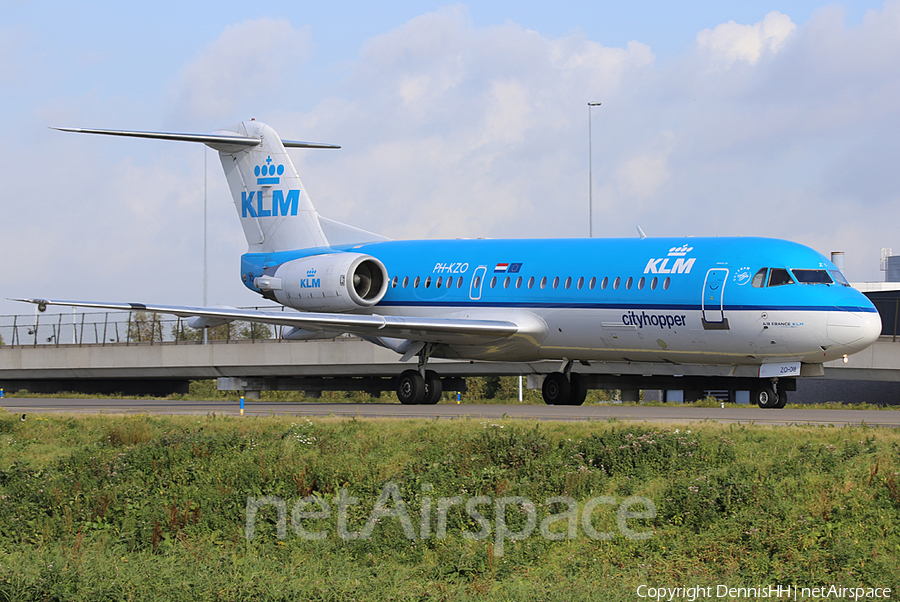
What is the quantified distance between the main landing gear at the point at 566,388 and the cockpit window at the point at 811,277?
7628mm

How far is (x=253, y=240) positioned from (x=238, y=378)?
64.4 feet

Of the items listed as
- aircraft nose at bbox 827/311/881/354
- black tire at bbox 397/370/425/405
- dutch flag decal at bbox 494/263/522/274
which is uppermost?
dutch flag decal at bbox 494/263/522/274

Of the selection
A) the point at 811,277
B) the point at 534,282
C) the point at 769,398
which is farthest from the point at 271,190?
the point at 811,277

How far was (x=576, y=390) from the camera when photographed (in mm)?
28859

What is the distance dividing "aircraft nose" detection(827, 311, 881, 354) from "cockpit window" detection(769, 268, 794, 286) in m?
1.18

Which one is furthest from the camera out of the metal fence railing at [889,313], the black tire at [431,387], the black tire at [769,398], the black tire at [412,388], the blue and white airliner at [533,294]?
the metal fence railing at [889,313]

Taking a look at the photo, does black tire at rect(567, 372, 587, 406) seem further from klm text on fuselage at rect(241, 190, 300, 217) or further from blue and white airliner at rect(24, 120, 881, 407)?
klm text on fuselage at rect(241, 190, 300, 217)

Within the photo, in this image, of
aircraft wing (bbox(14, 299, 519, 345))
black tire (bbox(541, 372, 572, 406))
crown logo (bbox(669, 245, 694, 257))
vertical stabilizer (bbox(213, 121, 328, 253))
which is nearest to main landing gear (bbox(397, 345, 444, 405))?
aircraft wing (bbox(14, 299, 519, 345))

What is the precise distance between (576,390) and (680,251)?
6.16m

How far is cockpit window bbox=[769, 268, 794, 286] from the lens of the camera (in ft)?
73.8

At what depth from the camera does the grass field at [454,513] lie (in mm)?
11969

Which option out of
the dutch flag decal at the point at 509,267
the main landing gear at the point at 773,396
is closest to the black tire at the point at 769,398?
the main landing gear at the point at 773,396

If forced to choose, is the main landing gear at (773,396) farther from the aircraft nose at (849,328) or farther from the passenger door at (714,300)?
the aircraft nose at (849,328)

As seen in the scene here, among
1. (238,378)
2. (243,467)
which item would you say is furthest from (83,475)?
(238,378)
